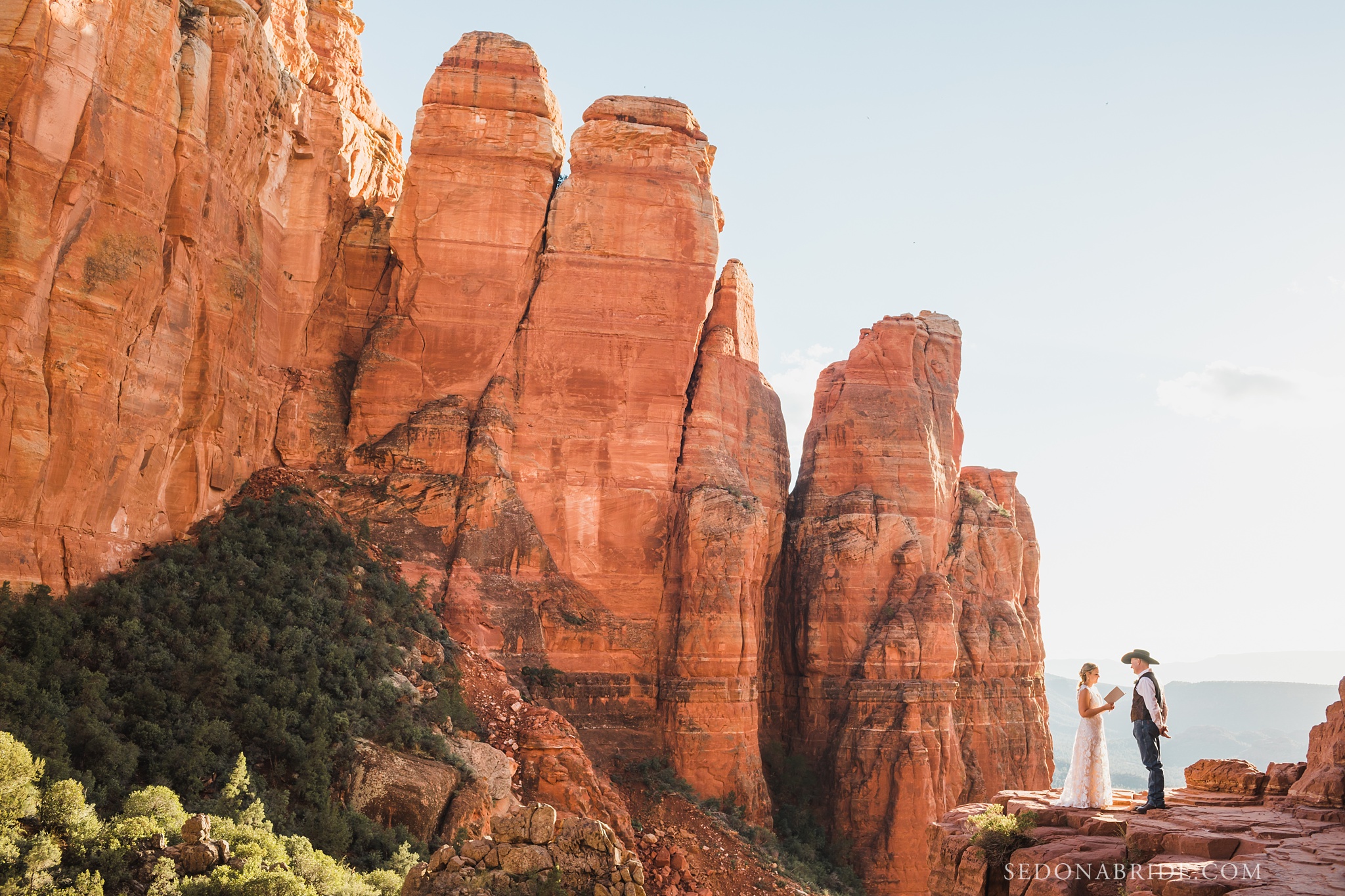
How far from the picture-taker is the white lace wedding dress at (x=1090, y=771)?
1577 cm

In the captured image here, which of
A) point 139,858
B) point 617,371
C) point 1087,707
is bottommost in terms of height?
point 139,858

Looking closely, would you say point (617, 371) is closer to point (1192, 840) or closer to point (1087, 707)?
point (1087, 707)

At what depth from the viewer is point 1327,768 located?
14703mm

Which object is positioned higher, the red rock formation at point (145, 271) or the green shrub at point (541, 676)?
the red rock formation at point (145, 271)

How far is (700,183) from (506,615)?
53.8 feet

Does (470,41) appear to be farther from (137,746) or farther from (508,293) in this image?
(137,746)

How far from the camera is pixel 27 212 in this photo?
19.9m

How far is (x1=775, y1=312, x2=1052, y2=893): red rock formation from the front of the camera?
39.6 m

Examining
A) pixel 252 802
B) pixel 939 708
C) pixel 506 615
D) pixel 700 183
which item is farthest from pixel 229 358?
pixel 939 708

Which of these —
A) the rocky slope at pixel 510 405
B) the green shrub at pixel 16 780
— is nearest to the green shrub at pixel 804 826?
the rocky slope at pixel 510 405

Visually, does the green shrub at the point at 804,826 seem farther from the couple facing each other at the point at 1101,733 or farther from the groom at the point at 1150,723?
the groom at the point at 1150,723

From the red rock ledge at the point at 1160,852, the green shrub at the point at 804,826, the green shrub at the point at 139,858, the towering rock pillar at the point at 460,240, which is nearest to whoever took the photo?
the red rock ledge at the point at 1160,852

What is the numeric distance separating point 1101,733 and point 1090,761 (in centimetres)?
46

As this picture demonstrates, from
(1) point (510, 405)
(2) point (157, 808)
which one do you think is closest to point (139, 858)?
(2) point (157, 808)
